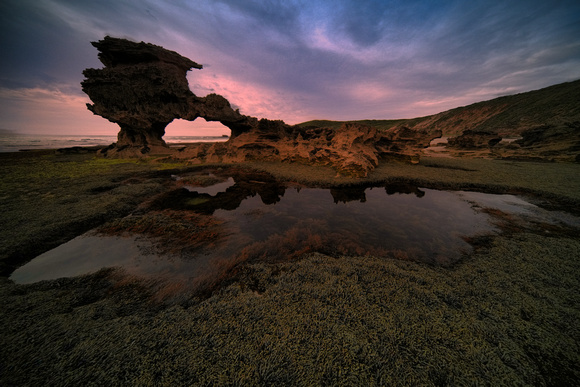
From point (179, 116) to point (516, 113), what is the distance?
84.8 m

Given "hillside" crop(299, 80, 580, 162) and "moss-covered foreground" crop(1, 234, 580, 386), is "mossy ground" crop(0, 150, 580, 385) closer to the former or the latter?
"moss-covered foreground" crop(1, 234, 580, 386)

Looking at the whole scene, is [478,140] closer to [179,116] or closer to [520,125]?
[179,116]

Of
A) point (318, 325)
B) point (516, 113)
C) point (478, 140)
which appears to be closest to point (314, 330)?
point (318, 325)

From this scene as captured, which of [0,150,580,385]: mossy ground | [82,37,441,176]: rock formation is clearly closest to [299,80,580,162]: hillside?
[82,37,441,176]: rock formation

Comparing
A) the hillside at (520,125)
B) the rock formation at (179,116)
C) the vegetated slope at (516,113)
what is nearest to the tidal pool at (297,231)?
the rock formation at (179,116)

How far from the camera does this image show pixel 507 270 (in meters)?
3.69

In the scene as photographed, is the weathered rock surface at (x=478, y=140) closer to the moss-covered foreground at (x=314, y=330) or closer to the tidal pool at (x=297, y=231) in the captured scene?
the tidal pool at (x=297, y=231)

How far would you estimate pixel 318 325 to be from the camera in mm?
2568

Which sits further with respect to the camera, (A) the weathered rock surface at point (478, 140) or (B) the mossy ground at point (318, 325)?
(A) the weathered rock surface at point (478, 140)

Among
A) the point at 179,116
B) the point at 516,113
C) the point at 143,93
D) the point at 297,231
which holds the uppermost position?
the point at 516,113

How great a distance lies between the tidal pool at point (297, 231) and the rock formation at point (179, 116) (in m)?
8.01

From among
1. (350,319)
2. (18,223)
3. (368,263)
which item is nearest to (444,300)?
(368,263)

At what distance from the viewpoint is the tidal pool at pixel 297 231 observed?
415 centimetres

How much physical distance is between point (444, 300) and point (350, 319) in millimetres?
1719
